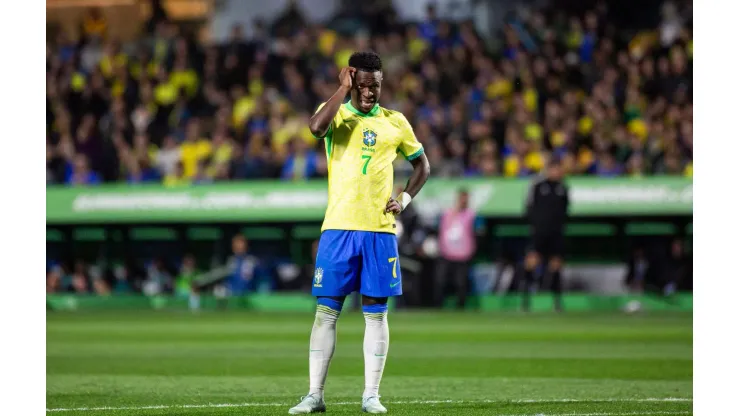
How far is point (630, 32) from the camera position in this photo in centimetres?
2286

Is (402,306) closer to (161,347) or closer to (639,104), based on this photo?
(639,104)

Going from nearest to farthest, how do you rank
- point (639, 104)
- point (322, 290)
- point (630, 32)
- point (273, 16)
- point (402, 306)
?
point (322, 290)
point (402, 306)
point (639, 104)
point (630, 32)
point (273, 16)

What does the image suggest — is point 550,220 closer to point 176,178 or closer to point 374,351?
point 176,178

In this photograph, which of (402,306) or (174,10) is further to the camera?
(174,10)

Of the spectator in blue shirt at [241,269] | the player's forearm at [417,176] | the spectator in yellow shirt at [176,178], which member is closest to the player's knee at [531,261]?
the spectator in blue shirt at [241,269]

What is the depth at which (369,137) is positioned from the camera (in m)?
6.53

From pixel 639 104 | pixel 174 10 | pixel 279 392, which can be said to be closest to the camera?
pixel 279 392

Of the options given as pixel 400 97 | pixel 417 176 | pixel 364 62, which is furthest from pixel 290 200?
pixel 364 62

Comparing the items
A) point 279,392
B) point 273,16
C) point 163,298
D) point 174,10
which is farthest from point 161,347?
point 174,10

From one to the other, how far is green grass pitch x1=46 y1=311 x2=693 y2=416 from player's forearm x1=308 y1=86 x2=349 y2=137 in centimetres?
160

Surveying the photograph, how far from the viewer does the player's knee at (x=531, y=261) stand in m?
18.0

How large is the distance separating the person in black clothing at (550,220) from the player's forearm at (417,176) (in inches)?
411
